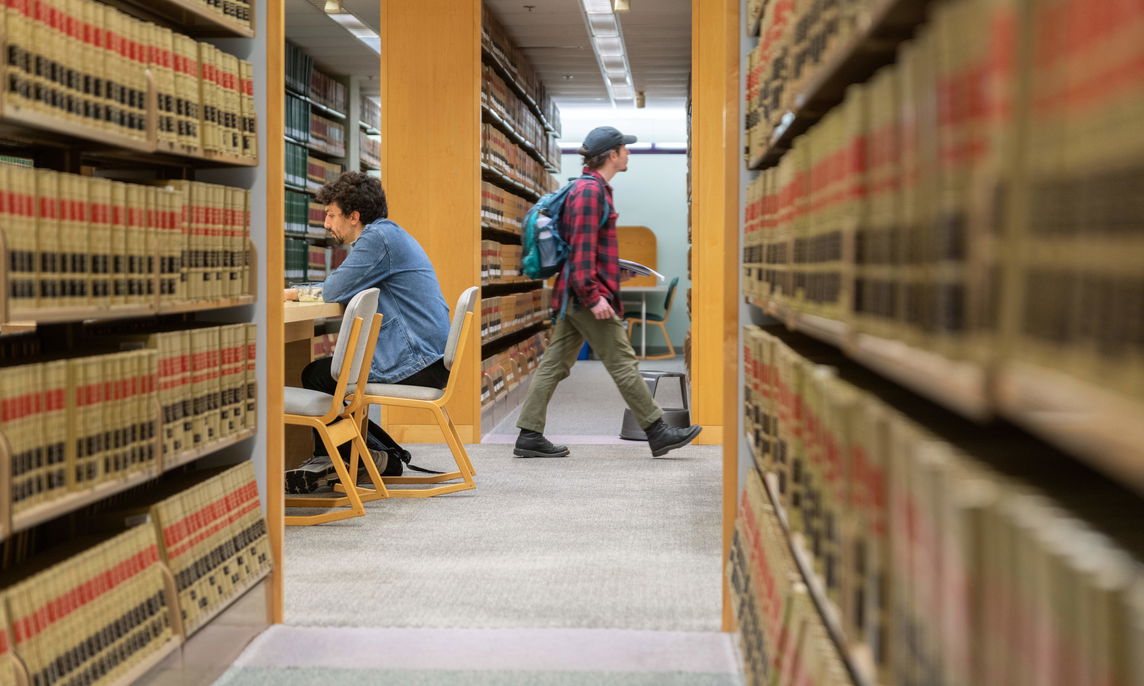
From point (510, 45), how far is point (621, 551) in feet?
17.8

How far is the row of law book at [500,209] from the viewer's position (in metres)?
6.51

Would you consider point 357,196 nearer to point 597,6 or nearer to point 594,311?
point 594,311

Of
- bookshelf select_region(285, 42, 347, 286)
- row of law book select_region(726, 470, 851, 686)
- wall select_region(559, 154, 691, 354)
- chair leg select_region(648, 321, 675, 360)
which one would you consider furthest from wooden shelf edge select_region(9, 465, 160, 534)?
wall select_region(559, 154, 691, 354)

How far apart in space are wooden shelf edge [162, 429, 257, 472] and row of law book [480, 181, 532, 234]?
11.8 feet

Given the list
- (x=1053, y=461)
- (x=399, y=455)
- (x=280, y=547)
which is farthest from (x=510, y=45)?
(x=1053, y=461)

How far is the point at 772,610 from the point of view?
177 centimetres

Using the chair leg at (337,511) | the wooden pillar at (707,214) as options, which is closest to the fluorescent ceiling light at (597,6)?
the wooden pillar at (707,214)

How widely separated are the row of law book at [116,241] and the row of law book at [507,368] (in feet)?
11.5

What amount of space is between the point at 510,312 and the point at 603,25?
2130mm

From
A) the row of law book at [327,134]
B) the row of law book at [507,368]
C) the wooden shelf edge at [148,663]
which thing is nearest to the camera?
the wooden shelf edge at [148,663]

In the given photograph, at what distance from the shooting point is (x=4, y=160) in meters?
4.57

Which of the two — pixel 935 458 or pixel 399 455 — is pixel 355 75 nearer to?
pixel 399 455

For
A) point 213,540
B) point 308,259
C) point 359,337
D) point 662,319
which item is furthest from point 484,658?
point 662,319

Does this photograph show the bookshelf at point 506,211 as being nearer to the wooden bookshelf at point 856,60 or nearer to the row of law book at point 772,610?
the row of law book at point 772,610
